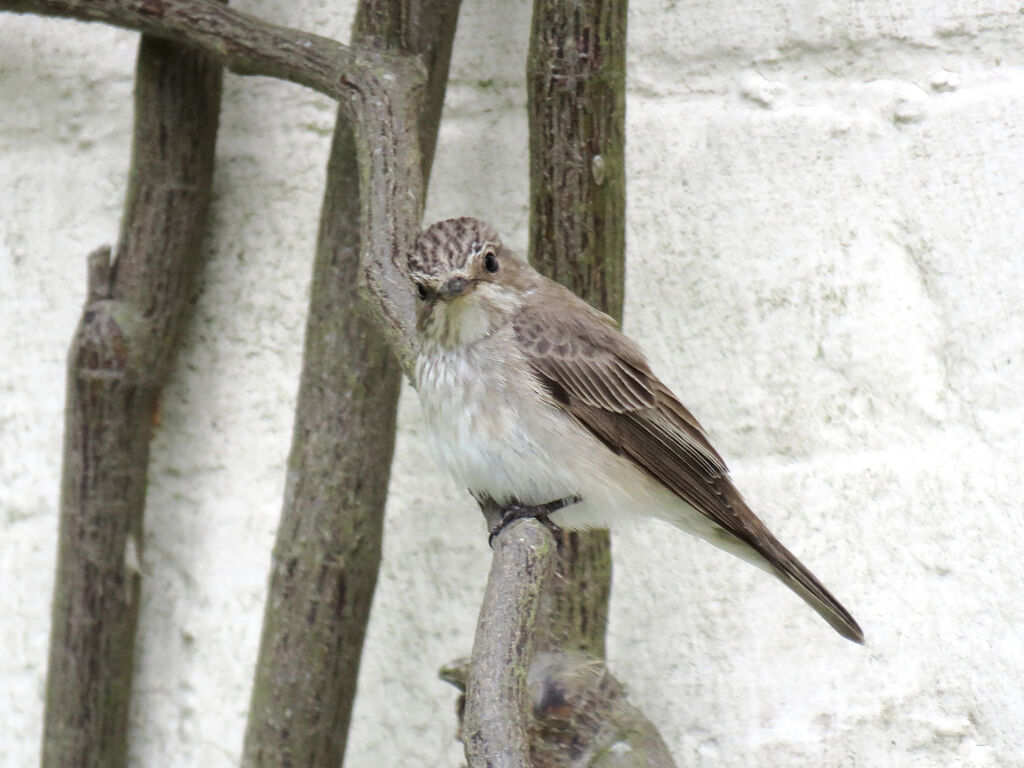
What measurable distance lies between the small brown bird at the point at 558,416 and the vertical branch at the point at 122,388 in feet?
3.34

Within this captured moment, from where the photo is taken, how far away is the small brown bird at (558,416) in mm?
2775

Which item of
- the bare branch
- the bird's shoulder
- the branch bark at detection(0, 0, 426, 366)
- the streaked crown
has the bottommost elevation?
the bare branch

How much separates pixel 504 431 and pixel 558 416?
14 centimetres

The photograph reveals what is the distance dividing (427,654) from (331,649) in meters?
0.37

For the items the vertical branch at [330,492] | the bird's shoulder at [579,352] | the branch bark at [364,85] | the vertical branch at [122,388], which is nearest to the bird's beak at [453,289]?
the branch bark at [364,85]

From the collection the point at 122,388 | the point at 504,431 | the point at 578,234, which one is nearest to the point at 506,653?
the point at 504,431

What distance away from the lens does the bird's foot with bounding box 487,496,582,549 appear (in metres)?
2.84

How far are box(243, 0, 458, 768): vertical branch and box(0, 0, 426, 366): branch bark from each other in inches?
12.1

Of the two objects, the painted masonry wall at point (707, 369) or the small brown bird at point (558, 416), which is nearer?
the small brown bird at point (558, 416)

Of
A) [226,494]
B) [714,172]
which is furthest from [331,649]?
[714,172]

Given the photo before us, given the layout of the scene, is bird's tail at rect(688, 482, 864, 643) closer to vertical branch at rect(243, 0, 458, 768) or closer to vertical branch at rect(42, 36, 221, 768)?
vertical branch at rect(243, 0, 458, 768)

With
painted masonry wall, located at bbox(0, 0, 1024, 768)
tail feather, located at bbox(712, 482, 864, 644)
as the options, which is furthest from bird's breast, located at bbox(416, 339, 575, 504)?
painted masonry wall, located at bbox(0, 0, 1024, 768)

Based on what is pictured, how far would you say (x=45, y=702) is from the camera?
3.59m

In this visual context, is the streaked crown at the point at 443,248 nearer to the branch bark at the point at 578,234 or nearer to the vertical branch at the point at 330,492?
the branch bark at the point at 578,234
